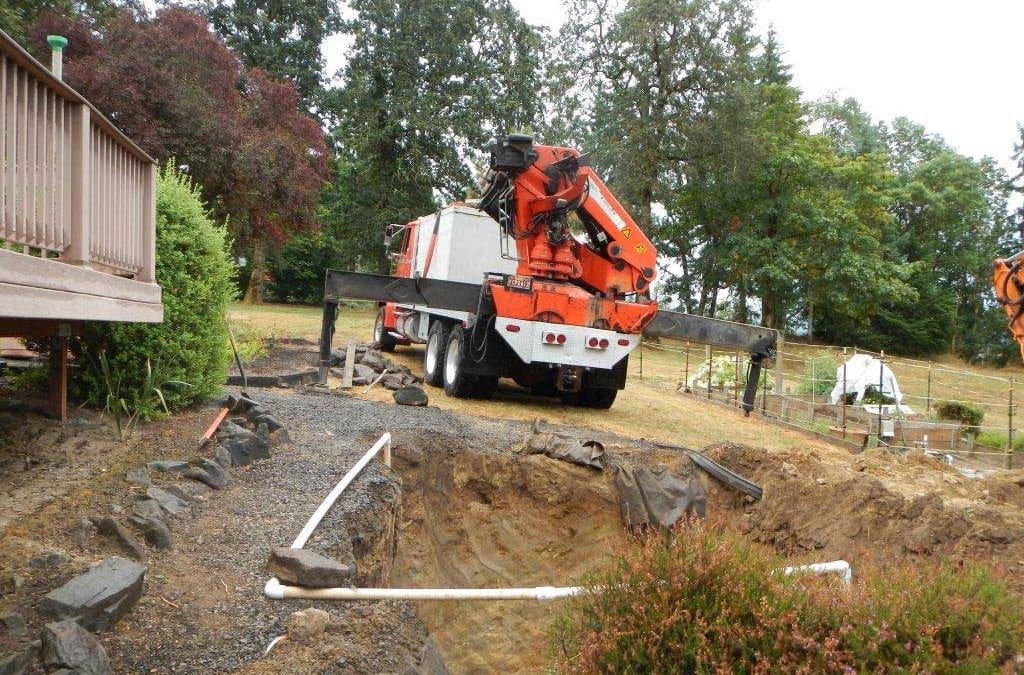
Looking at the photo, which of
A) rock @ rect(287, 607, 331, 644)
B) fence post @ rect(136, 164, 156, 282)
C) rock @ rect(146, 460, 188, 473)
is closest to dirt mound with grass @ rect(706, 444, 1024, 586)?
rock @ rect(287, 607, 331, 644)

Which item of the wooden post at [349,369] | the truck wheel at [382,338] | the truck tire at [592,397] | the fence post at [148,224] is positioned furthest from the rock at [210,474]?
the truck wheel at [382,338]

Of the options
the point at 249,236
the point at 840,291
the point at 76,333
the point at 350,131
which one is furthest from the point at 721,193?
the point at 76,333

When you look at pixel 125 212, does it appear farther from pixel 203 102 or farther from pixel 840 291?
pixel 840 291

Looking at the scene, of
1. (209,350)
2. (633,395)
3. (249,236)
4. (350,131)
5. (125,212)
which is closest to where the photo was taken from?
(125,212)

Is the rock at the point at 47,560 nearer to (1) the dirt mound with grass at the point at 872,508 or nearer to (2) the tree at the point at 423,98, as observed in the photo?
(1) the dirt mound with grass at the point at 872,508

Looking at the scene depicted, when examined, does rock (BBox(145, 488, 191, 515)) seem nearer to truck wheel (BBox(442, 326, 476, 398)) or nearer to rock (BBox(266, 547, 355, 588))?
rock (BBox(266, 547, 355, 588))

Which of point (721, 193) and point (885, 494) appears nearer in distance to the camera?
point (885, 494)

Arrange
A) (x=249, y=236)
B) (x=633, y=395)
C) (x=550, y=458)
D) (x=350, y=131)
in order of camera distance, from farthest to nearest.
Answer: (x=350, y=131)
(x=249, y=236)
(x=633, y=395)
(x=550, y=458)

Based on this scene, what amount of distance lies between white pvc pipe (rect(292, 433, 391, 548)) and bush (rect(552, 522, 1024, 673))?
1.69 m

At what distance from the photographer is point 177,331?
6664 millimetres

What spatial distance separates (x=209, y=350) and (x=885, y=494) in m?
6.17

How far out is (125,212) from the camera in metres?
5.23

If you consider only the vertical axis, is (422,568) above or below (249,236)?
below

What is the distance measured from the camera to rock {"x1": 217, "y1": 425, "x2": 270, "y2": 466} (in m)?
5.78
